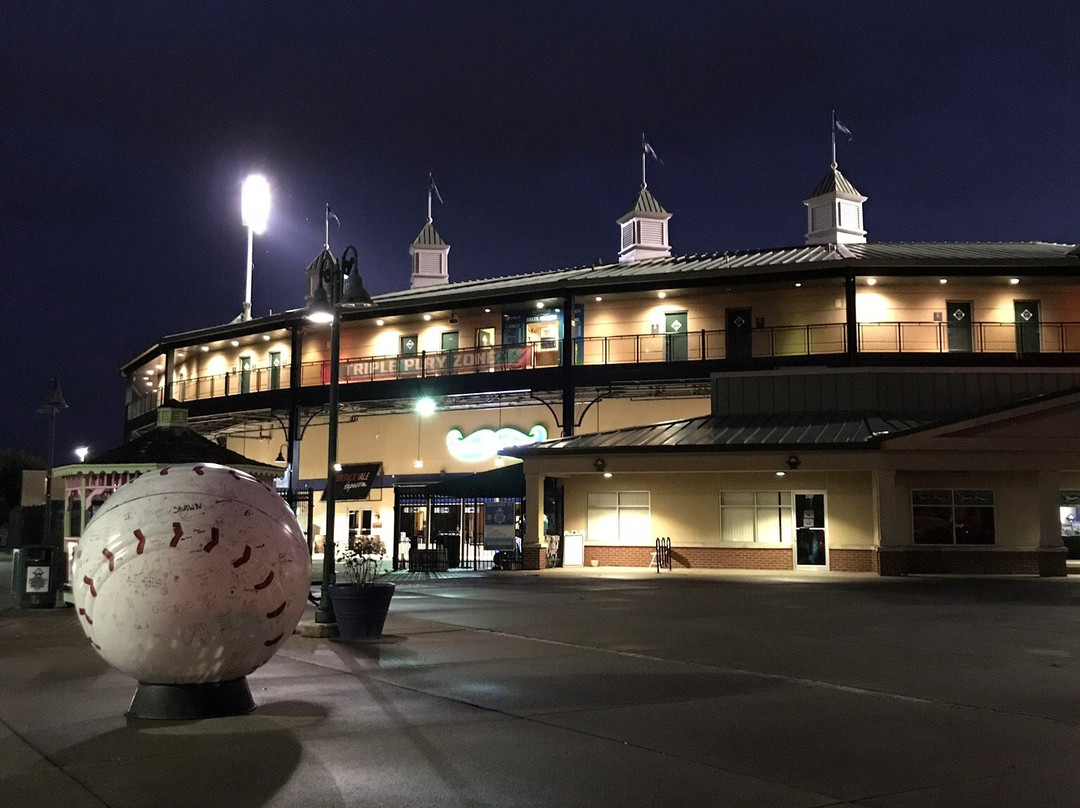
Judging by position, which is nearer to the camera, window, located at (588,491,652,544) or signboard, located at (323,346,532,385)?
window, located at (588,491,652,544)

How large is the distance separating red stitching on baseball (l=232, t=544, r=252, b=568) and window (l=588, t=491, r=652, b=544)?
78.4ft

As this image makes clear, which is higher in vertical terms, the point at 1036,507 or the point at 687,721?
the point at 1036,507

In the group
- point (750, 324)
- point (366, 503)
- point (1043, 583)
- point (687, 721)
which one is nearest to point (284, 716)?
point (687, 721)

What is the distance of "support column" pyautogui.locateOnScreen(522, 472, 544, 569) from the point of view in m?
30.8

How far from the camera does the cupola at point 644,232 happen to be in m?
49.5

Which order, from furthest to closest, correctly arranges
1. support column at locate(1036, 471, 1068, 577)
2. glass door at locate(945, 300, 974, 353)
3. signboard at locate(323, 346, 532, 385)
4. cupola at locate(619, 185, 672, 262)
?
cupola at locate(619, 185, 672, 262) < signboard at locate(323, 346, 532, 385) < glass door at locate(945, 300, 974, 353) < support column at locate(1036, 471, 1068, 577)

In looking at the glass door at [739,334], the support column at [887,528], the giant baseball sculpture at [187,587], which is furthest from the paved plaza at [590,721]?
the glass door at [739,334]

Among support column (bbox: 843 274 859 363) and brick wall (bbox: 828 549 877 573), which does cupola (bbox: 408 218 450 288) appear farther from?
brick wall (bbox: 828 549 877 573)

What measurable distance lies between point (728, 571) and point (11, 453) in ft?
252

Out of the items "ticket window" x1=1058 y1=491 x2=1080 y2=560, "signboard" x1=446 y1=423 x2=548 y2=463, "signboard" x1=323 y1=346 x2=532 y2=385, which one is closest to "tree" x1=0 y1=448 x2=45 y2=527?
"signboard" x1=323 y1=346 x2=532 y2=385

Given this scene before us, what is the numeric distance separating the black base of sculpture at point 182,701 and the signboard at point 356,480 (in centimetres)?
3174

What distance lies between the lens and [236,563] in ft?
27.5

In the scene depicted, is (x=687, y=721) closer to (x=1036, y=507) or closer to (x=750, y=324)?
(x=1036, y=507)

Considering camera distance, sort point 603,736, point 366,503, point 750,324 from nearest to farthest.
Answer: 1. point 603,736
2. point 750,324
3. point 366,503
